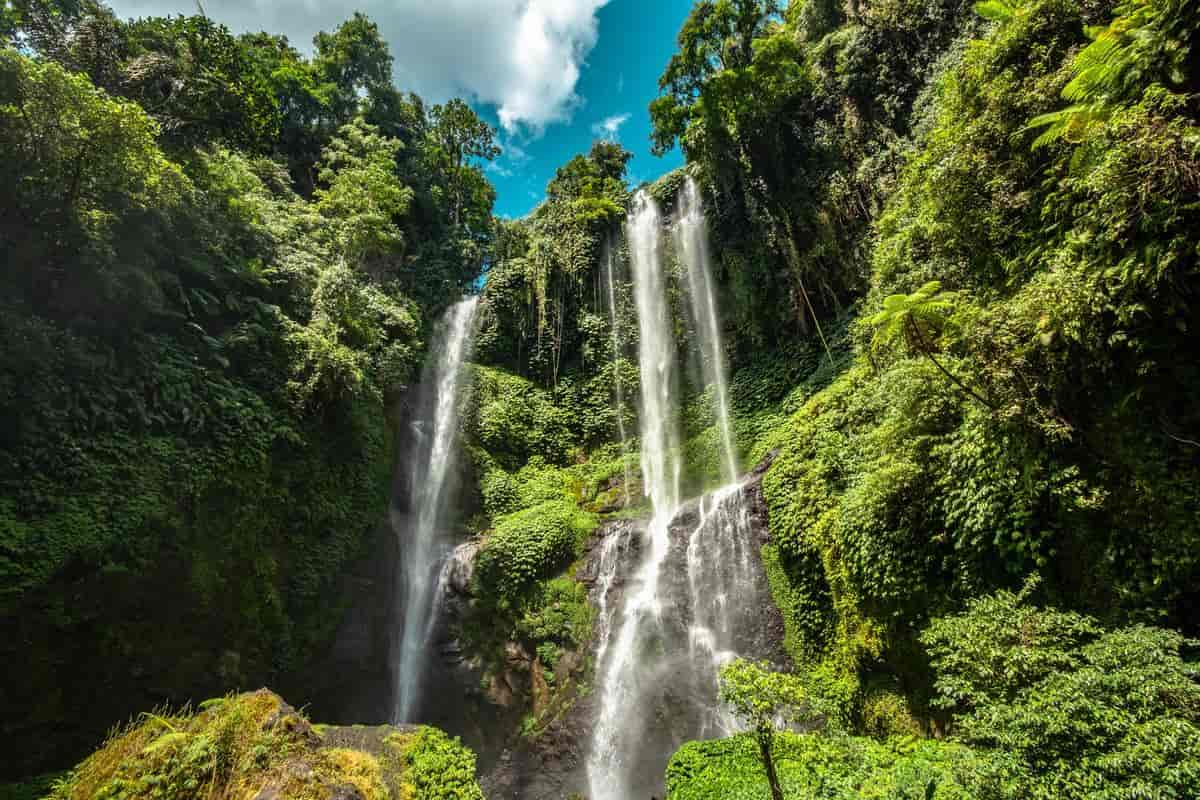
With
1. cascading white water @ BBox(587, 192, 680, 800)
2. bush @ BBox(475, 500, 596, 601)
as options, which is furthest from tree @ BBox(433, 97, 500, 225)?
bush @ BBox(475, 500, 596, 601)

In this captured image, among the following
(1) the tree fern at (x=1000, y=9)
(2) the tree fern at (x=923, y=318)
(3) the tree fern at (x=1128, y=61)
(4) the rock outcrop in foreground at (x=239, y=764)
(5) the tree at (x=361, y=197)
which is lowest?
(4) the rock outcrop in foreground at (x=239, y=764)

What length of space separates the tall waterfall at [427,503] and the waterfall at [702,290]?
405 inches

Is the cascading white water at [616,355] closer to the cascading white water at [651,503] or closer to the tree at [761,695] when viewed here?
the cascading white water at [651,503]

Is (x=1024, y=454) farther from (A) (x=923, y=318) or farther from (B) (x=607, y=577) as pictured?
(B) (x=607, y=577)

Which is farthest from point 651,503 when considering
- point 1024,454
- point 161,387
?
point 161,387

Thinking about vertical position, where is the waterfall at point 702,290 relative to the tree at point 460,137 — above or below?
below

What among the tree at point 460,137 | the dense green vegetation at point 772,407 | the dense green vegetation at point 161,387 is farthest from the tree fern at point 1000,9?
the tree at point 460,137

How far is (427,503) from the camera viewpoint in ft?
58.7

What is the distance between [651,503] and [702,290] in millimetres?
8850

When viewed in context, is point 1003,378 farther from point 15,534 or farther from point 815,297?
point 15,534

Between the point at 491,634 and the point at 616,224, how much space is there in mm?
17893

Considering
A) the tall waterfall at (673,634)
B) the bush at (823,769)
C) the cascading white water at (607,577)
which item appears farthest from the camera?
the cascading white water at (607,577)

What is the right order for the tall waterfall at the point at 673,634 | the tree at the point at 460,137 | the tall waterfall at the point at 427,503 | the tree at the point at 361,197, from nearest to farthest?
1. the tall waterfall at the point at 673,634
2. the tall waterfall at the point at 427,503
3. the tree at the point at 361,197
4. the tree at the point at 460,137

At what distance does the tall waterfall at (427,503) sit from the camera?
14570 millimetres
